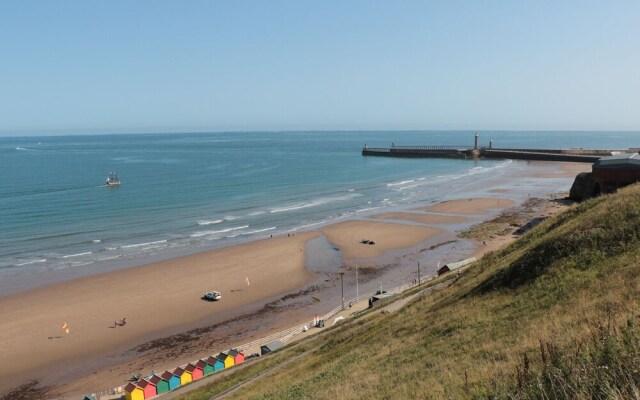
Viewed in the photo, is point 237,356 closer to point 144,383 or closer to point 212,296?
point 144,383

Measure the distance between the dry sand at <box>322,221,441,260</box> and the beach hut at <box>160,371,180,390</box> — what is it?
25.5 m

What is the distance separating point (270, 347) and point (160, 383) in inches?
238

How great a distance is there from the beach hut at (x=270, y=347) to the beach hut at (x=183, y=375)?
13.4 ft

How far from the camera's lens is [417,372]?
12.0m

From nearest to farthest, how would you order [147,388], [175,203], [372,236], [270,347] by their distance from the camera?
[147,388]
[270,347]
[372,236]
[175,203]

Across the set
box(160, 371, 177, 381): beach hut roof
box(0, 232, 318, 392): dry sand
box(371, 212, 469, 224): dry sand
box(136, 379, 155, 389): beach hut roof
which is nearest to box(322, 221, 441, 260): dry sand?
box(371, 212, 469, 224): dry sand

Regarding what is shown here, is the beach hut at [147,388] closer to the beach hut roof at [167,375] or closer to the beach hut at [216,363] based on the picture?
the beach hut roof at [167,375]

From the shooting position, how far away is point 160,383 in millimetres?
25234

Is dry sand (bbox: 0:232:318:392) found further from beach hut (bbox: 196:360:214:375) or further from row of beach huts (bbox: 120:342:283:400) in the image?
beach hut (bbox: 196:360:214:375)

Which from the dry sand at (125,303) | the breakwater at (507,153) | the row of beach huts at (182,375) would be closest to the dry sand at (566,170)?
the breakwater at (507,153)

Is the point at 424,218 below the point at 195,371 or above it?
above

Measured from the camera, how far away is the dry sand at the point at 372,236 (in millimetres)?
51281

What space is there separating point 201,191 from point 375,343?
7348 centimetres

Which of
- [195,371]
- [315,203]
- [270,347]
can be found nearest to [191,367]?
[195,371]
